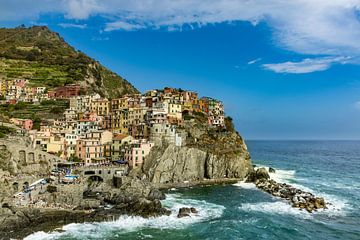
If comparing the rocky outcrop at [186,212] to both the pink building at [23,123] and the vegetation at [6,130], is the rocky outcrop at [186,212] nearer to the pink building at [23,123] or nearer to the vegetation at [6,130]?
the vegetation at [6,130]

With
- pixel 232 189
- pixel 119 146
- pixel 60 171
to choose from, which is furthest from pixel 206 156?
pixel 60 171

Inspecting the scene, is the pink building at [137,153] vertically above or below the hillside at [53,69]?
below

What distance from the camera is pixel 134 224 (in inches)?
1719

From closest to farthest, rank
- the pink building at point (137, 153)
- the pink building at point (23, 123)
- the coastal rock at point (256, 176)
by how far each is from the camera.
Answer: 1. the pink building at point (137, 153)
2. the coastal rock at point (256, 176)
3. the pink building at point (23, 123)

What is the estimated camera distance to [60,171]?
58.7m

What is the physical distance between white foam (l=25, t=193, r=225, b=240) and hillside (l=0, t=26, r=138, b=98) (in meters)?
79.3

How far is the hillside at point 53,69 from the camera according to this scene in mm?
121575

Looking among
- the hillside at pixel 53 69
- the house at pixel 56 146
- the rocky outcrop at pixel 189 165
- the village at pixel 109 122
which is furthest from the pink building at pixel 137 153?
the hillside at pixel 53 69

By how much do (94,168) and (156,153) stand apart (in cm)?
1301

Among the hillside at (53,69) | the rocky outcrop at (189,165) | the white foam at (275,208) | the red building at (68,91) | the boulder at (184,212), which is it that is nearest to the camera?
the boulder at (184,212)

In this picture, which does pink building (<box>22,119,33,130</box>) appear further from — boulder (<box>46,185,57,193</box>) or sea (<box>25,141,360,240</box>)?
sea (<box>25,141,360,240</box>)

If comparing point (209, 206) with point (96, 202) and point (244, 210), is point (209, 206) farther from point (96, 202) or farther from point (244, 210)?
point (96, 202)

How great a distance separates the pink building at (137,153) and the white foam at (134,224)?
678 inches

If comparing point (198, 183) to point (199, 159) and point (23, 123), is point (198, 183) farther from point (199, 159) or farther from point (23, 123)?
point (23, 123)
